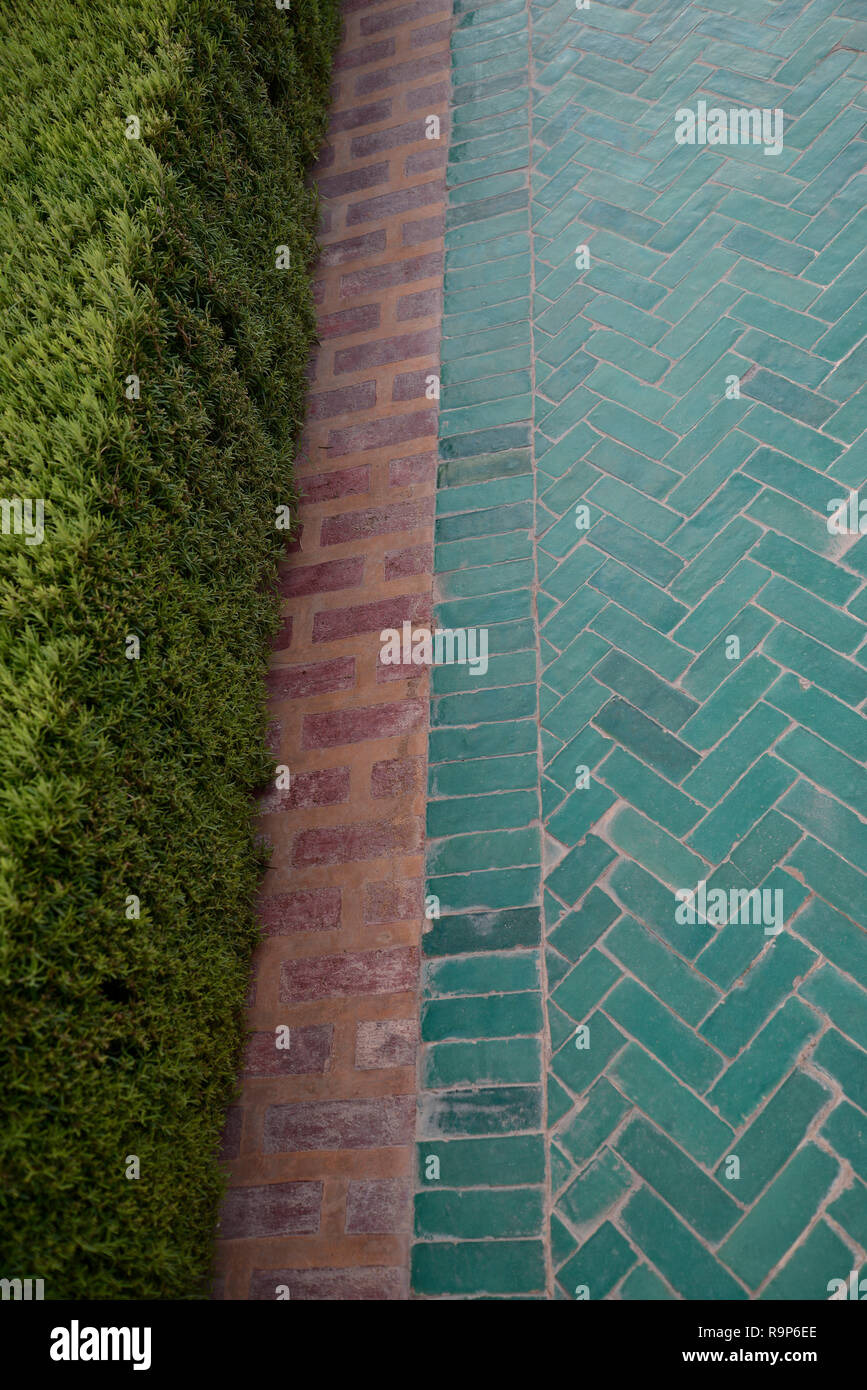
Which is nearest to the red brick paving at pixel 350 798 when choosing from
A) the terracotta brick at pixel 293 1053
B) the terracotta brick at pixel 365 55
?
the terracotta brick at pixel 293 1053

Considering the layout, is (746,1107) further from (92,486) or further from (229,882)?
(92,486)

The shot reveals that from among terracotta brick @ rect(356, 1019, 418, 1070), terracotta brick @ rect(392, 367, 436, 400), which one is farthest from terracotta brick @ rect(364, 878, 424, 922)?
terracotta brick @ rect(392, 367, 436, 400)

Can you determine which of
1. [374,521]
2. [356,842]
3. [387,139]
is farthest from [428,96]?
[356,842]

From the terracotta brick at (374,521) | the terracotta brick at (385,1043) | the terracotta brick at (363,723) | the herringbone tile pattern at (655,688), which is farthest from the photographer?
the terracotta brick at (374,521)

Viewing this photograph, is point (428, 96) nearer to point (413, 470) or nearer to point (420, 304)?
point (420, 304)

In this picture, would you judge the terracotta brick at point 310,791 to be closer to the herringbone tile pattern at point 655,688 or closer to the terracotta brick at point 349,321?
the herringbone tile pattern at point 655,688

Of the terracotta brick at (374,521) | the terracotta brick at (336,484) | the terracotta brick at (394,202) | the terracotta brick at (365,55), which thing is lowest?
the terracotta brick at (374,521)
